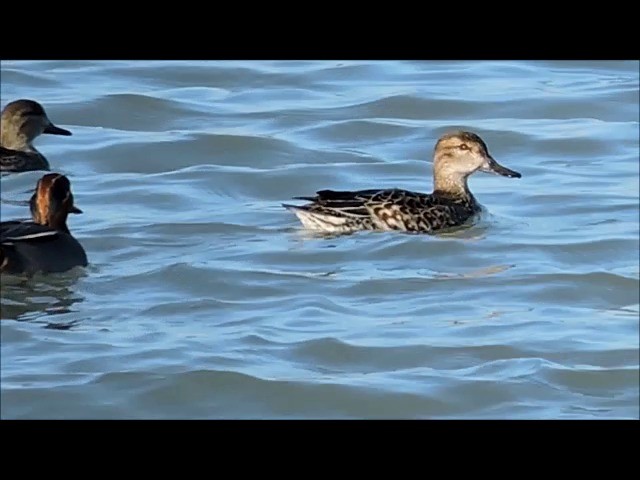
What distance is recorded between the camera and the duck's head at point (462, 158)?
1000 centimetres

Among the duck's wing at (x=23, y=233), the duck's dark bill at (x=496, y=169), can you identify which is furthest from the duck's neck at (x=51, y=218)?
the duck's dark bill at (x=496, y=169)

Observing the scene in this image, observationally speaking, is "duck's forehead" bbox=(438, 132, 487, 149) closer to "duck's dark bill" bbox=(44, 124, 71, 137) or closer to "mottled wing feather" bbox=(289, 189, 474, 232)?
"mottled wing feather" bbox=(289, 189, 474, 232)

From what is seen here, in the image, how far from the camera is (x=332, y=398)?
620cm

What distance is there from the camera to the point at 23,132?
458 inches

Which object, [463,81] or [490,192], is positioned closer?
[490,192]

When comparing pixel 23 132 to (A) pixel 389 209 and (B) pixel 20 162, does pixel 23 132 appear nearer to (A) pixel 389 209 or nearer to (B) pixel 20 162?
(B) pixel 20 162

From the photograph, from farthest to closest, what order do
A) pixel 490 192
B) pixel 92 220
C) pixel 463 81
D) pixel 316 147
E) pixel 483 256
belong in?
pixel 463 81 → pixel 316 147 → pixel 490 192 → pixel 92 220 → pixel 483 256

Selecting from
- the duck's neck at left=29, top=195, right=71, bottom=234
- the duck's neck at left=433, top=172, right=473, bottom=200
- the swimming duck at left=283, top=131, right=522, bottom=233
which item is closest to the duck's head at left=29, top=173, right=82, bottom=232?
the duck's neck at left=29, top=195, right=71, bottom=234

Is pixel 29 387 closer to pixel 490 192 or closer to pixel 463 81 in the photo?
pixel 490 192

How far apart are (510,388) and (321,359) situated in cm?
84

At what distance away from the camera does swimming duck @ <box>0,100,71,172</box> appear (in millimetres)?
11273

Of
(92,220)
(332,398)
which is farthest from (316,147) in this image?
(332,398)

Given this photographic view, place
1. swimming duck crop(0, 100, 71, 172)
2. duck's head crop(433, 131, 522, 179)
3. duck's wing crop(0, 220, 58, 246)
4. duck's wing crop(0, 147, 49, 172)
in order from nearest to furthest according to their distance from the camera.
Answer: duck's wing crop(0, 220, 58, 246) < duck's head crop(433, 131, 522, 179) < duck's wing crop(0, 147, 49, 172) < swimming duck crop(0, 100, 71, 172)

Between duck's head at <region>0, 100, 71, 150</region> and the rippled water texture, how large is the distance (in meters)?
0.20
